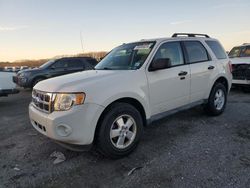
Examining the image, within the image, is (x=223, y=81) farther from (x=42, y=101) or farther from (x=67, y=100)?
(x=42, y=101)

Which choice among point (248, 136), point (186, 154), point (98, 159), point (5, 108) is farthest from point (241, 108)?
point (5, 108)

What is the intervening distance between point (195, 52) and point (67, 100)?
3.10 meters

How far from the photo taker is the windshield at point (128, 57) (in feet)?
14.3

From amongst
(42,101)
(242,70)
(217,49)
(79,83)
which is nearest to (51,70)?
(217,49)

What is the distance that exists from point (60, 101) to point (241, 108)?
5.06 m

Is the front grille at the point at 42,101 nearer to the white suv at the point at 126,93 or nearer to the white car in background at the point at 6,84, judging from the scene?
the white suv at the point at 126,93

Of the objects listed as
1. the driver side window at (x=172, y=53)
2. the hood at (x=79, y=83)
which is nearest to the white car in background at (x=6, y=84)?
the hood at (x=79, y=83)

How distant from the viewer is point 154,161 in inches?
146

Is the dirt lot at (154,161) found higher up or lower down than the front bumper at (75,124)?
lower down

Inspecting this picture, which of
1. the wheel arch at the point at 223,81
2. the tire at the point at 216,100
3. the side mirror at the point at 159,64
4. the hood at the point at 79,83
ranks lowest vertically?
the tire at the point at 216,100

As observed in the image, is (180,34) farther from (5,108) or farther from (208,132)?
(5,108)

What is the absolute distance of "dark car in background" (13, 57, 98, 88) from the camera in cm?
1099

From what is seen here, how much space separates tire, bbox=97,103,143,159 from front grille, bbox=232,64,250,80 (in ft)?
20.3

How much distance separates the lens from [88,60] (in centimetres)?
1255
